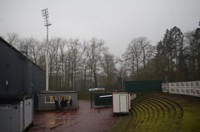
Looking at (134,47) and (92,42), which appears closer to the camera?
(134,47)

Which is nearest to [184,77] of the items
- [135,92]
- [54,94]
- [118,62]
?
[135,92]

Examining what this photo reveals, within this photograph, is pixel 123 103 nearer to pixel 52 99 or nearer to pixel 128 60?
pixel 52 99

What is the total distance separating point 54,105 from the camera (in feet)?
101

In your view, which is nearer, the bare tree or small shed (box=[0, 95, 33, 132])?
small shed (box=[0, 95, 33, 132])

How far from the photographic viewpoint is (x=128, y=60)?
51750mm

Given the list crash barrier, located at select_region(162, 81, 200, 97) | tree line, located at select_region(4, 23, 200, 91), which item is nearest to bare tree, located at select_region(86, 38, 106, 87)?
tree line, located at select_region(4, 23, 200, 91)

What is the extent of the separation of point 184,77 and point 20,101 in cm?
3579

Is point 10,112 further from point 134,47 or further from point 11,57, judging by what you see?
point 134,47

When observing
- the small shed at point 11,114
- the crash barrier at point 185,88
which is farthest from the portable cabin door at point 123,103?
the small shed at point 11,114

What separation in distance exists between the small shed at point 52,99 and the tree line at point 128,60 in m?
14.3

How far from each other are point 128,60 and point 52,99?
84.0 ft

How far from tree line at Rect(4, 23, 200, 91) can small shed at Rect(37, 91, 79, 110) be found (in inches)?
562

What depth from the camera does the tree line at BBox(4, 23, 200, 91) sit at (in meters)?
43.7

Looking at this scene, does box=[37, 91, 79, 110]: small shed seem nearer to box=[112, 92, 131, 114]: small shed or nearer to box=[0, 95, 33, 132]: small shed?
box=[112, 92, 131, 114]: small shed
